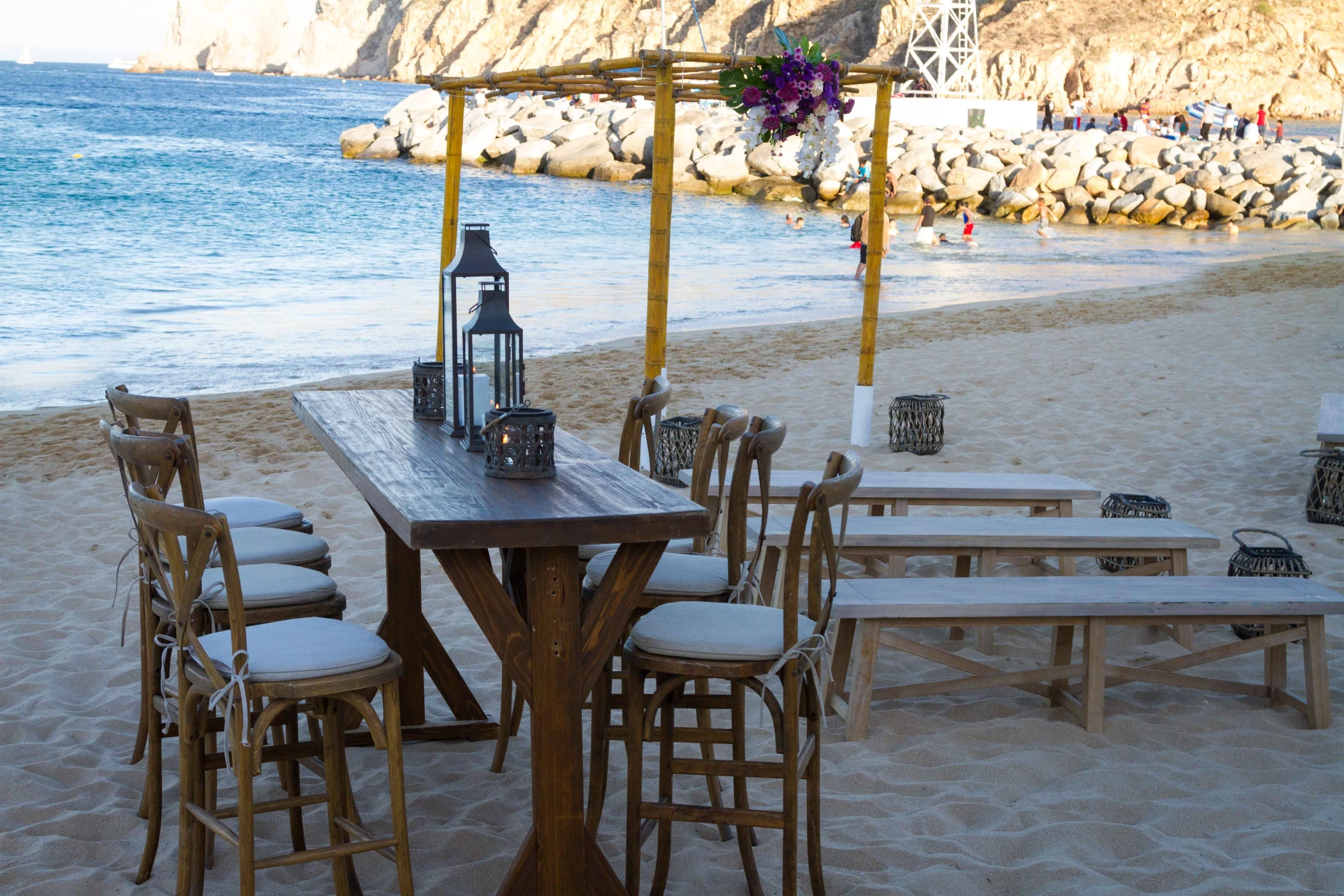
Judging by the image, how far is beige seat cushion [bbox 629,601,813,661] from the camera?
240 centimetres

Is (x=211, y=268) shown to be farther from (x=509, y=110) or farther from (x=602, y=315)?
(x=509, y=110)

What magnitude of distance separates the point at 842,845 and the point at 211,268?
1637cm

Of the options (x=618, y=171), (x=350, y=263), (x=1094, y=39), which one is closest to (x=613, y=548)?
(x=350, y=263)

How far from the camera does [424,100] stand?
40.9m

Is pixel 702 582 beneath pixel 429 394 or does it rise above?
beneath

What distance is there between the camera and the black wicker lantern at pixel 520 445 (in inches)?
95.0

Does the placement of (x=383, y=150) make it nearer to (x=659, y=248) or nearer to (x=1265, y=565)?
(x=659, y=248)

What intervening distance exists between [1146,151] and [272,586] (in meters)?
27.5

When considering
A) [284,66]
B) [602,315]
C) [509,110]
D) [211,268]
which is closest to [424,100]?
[509,110]

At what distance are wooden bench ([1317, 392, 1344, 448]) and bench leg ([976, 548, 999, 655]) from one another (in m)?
2.16

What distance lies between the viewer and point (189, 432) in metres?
3.04

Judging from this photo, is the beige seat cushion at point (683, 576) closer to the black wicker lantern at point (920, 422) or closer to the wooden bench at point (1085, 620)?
the wooden bench at point (1085, 620)

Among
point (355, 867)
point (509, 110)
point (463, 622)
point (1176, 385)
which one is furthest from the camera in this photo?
point (509, 110)

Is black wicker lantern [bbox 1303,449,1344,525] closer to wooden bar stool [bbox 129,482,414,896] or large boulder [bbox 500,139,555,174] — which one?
wooden bar stool [bbox 129,482,414,896]
